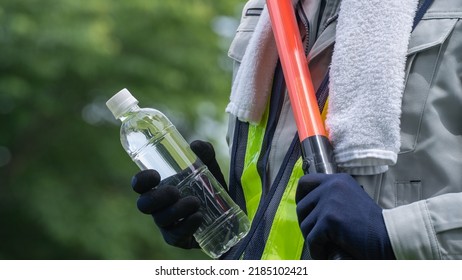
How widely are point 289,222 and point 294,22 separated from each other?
49 cm

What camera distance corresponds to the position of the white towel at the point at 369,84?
6.94 ft

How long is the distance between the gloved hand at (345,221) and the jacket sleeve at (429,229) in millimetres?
28

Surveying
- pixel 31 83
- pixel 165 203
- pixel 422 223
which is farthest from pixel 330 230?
pixel 31 83

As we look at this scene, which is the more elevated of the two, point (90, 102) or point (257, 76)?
point (257, 76)

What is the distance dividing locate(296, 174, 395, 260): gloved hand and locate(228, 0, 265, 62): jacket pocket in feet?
2.48

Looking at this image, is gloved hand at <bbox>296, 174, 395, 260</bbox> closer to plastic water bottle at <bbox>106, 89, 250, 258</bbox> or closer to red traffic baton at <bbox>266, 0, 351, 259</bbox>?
red traffic baton at <bbox>266, 0, 351, 259</bbox>

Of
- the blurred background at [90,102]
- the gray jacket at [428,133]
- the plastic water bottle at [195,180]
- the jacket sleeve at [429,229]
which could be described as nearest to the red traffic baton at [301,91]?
the gray jacket at [428,133]

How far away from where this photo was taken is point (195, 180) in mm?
2582

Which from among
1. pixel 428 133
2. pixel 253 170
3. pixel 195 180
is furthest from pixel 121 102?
pixel 428 133

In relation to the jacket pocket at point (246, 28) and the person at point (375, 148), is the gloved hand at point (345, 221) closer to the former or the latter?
the person at point (375, 148)

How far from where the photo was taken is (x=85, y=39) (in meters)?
9.92

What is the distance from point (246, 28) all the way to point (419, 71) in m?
0.73

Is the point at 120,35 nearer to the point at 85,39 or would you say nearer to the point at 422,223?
the point at 85,39

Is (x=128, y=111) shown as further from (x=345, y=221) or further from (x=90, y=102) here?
(x=90, y=102)
